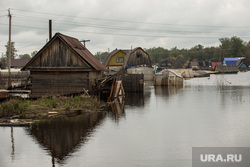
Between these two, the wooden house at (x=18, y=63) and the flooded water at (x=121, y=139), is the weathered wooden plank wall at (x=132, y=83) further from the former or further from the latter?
the wooden house at (x=18, y=63)

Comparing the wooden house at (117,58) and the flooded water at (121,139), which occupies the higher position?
the wooden house at (117,58)

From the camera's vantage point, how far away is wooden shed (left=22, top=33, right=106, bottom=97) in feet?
95.7

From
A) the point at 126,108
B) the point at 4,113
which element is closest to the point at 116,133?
the point at 4,113

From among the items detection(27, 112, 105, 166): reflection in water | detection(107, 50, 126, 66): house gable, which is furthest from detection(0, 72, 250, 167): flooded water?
detection(107, 50, 126, 66): house gable

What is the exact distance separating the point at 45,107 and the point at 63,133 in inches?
238

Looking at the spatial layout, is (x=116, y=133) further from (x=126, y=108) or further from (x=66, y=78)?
(x=66, y=78)

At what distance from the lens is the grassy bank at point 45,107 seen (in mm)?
20375

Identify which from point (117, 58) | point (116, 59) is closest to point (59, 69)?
point (116, 59)

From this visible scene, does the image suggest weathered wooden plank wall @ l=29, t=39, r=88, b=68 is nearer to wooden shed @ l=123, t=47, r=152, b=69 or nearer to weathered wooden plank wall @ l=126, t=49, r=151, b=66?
wooden shed @ l=123, t=47, r=152, b=69

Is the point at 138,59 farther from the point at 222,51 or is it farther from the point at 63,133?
the point at 222,51

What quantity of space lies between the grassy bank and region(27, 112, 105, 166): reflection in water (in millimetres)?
1402

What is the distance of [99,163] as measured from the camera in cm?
1145

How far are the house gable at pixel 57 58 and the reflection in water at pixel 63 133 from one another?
9123 millimetres

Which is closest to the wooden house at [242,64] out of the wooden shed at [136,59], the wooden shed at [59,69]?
the wooden shed at [136,59]
